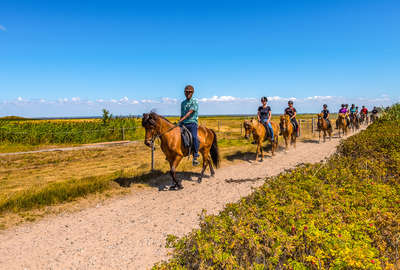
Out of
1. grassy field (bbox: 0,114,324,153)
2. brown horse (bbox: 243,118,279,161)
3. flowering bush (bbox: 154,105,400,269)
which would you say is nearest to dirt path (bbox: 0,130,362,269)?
flowering bush (bbox: 154,105,400,269)

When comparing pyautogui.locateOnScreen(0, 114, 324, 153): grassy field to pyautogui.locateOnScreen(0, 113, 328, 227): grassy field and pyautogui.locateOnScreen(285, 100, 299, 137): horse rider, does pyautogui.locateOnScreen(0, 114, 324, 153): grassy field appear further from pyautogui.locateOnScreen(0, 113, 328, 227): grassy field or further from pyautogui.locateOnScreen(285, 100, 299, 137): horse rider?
pyautogui.locateOnScreen(285, 100, 299, 137): horse rider

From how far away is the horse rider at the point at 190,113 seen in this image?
7.72 meters

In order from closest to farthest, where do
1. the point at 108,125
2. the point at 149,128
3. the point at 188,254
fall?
1. the point at 188,254
2. the point at 149,128
3. the point at 108,125

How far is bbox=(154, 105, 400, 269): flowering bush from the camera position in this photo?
2123 millimetres

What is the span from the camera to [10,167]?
1258 cm

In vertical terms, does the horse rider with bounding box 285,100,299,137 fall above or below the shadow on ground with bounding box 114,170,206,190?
above

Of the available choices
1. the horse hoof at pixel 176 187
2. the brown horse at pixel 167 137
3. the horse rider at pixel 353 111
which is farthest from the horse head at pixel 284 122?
the horse rider at pixel 353 111

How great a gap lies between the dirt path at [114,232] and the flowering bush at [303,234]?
160 cm

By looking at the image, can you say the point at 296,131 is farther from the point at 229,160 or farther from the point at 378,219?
the point at 378,219

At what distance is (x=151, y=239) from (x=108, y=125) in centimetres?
2683

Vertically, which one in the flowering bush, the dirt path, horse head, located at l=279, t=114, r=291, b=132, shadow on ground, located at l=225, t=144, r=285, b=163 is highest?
horse head, located at l=279, t=114, r=291, b=132

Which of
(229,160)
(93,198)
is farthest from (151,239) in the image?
(229,160)

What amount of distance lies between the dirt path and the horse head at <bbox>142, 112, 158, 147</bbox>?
1.69 metres

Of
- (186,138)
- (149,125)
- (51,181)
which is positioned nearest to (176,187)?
(186,138)
